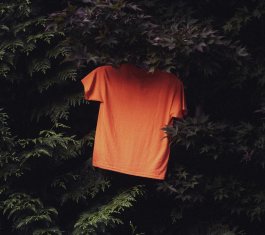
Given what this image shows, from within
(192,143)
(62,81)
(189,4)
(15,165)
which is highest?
(189,4)

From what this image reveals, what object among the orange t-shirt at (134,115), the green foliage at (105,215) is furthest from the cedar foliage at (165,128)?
the orange t-shirt at (134,115)

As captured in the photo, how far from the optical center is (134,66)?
4.35 metres

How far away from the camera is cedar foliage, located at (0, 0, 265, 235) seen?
4039 mm

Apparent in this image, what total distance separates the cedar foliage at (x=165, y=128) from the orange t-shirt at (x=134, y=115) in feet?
0.51

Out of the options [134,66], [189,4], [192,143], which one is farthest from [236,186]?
[189,4]

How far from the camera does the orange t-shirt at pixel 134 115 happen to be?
4.33 meters

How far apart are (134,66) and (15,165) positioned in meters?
1.36

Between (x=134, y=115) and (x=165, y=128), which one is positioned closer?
(x=165, y=128)

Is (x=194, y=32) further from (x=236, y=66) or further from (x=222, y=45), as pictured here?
(x=236, y=66)

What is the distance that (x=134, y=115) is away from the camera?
14.3 feet

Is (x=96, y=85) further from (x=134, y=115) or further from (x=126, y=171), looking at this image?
(x=126, y=171)

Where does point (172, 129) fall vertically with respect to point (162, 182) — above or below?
above

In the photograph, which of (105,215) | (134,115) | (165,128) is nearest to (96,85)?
(134,115)

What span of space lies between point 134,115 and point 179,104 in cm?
40
